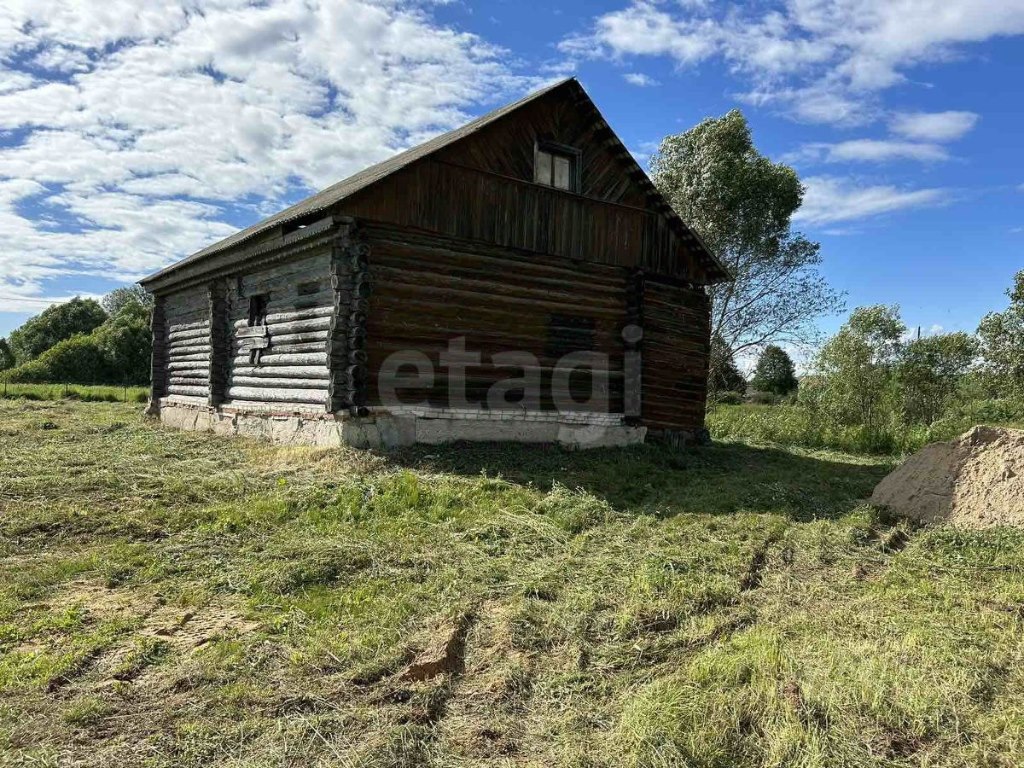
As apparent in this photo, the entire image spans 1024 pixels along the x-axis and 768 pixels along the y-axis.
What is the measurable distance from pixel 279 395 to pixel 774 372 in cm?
4069

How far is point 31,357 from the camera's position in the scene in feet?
192

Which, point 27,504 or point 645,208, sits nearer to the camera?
point 27,504

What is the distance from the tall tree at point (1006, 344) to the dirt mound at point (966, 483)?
15.6 metres

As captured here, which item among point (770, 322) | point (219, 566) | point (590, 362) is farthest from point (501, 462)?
point (770, 322)

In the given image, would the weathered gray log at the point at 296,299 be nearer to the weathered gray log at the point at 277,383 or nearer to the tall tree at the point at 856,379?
the weathered gray log at the point at 277,383

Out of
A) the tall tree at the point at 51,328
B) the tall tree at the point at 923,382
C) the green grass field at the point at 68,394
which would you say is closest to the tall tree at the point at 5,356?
the tall tree at the point at 51,328

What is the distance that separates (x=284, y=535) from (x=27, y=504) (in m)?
3.47

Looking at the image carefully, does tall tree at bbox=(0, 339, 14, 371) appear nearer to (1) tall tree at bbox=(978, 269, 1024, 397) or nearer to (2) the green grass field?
(2) the green grass field

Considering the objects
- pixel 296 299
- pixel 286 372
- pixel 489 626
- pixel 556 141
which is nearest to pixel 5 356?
pixel 286 372

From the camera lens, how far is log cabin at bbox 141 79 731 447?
11.7m

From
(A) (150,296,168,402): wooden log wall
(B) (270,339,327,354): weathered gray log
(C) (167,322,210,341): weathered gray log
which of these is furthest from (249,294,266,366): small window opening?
(A) (150,296,168,402): wooden log wall

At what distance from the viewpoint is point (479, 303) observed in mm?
12898

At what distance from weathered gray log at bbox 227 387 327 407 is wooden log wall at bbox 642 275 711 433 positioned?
7.02 meters

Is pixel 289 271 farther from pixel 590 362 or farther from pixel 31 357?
pixel 31 357
